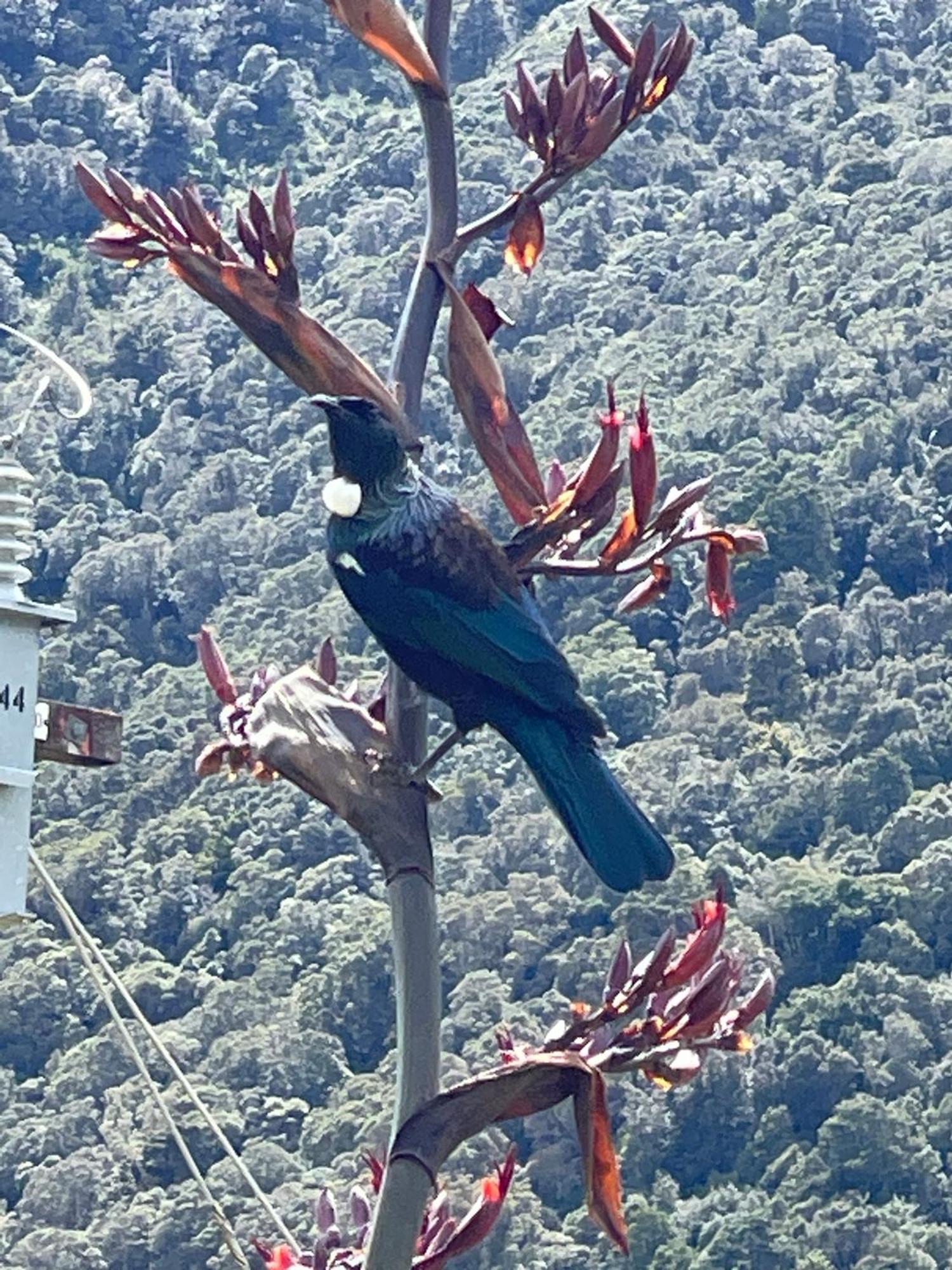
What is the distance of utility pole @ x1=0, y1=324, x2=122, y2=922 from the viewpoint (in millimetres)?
4184

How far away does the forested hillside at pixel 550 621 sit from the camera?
28344mm

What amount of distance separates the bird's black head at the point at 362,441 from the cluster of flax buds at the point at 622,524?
17 cm

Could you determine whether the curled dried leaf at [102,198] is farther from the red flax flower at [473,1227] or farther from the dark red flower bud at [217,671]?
the red flax flower at [473,1227]

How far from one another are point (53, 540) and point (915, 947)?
987 cm

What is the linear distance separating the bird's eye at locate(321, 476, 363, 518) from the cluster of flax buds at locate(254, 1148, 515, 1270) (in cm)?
72

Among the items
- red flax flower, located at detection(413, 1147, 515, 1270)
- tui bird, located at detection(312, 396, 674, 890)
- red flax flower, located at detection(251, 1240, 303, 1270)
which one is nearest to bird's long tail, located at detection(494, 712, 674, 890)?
tui bird, located at detection(312, 396, 674, 890)

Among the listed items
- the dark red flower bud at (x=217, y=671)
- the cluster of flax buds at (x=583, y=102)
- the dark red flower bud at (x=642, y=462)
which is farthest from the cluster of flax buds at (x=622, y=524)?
the dark red flower bud at (x=217, y=671)

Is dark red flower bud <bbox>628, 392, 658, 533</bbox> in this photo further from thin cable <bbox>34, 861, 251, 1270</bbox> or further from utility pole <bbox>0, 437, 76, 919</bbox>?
thin cable <bbox>34, 861, 251, 1270</bbox>

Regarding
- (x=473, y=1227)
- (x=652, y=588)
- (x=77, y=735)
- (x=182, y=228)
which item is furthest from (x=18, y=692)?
(x=473, y=1227)

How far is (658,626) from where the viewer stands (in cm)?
3525

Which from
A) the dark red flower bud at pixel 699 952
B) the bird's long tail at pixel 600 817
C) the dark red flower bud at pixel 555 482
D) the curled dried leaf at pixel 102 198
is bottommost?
the dark red flower bud at pixel 699 952

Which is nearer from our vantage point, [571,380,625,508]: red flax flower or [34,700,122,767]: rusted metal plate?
[571,380,625,508]: red flax flower

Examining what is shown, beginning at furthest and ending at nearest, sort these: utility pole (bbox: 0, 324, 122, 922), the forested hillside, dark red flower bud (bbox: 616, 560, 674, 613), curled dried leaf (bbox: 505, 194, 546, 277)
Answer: the forested hillside, curled dried leaf (bbox: 505, 194, 546, 277), utility pole (bbox: 0, 324, 122, 922), dark red flower bud (bbox: 616, 560, 674, 613)

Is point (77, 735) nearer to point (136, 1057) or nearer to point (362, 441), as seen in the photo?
point (136, 1057)
